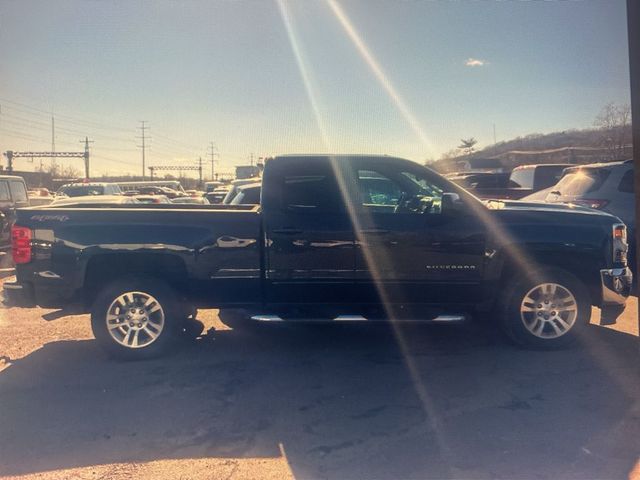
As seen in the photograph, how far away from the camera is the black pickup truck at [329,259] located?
5270 mm

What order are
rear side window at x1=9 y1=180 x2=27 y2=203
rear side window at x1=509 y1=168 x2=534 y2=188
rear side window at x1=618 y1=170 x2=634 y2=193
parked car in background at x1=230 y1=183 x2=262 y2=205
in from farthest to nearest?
rear side window at x1=509 y1=168 x2=534 y2=188 < rear side window at x1=9 y1=180 x2=27 y2=203 < parked car in background at x1=230 y1=183 x2=262 y2=205 < rear side window at x1=618 y1=170 x2=634 y2=193

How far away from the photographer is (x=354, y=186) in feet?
18.1

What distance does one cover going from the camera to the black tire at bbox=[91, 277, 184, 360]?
5.31m

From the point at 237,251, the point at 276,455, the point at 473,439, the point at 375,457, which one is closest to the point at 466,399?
the point at 473,439

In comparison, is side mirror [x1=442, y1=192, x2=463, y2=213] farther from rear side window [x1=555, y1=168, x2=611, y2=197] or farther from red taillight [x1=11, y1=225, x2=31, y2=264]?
rear side window [x1=555, y1=168, x2=611, y2=197]

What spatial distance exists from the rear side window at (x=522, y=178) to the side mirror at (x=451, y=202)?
10.4 metres

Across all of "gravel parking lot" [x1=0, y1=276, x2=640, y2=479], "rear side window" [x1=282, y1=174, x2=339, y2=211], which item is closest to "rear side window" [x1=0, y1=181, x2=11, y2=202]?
"gravel parking lot" [x1=0, y1=276, x2=640, y2=479]

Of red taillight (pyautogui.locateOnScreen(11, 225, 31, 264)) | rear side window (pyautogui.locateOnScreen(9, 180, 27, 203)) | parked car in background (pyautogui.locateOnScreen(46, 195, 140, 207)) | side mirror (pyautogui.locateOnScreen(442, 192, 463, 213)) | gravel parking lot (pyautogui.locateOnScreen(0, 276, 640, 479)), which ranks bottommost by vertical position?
gravel parking lot (pyautogui.locateOnScreen(0, 276, 640, 479))

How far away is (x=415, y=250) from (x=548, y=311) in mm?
1517

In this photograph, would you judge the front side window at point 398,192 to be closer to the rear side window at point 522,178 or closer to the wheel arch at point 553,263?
the wheel arch at point 553,263

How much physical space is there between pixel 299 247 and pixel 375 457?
7.55 ft

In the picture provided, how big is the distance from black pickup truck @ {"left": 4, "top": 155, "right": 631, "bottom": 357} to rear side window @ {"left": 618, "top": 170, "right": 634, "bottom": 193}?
3.57m

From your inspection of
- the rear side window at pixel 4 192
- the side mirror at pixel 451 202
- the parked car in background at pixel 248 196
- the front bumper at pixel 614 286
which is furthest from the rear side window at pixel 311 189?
the rear side window at pixel 4 192

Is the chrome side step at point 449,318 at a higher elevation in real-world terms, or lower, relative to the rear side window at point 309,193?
lower
